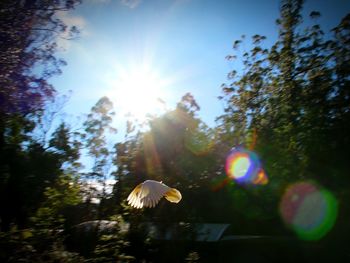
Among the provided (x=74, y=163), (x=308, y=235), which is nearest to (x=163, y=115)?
(x=74, y=163)

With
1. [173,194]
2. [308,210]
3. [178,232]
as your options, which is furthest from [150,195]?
[308,210]

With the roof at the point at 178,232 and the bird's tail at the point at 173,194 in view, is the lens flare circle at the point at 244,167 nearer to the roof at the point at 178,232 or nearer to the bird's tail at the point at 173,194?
the roof at the point at 178,232

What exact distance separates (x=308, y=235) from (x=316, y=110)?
5276mm

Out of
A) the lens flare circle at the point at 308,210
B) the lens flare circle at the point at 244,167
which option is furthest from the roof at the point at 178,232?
the lens flare circle at the point at 244,167

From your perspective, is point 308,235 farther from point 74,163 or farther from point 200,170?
point 74,163

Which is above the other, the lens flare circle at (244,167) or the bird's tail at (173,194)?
the lens flare circle at (244,167)

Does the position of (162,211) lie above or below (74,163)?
below

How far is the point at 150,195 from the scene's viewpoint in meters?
5.25

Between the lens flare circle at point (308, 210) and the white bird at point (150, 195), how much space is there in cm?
945

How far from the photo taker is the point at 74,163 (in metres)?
21.7

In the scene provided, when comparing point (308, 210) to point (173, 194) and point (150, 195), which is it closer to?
point (173, 194)

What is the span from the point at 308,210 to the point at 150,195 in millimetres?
11034

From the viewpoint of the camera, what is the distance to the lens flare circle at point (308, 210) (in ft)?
45.0

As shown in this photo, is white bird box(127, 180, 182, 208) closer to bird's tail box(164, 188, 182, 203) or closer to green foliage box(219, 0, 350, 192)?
bird's tail box(164, 188, 182, 203)
